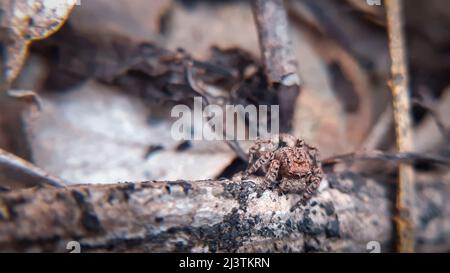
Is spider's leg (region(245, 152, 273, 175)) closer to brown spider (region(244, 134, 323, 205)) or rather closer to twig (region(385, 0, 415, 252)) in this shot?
brown spider (region(244, 134, 323, 205))

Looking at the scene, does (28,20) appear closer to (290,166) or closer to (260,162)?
Result: (260,162)

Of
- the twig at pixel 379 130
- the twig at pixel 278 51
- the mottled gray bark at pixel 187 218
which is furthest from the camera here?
the twig at pixel 379 130

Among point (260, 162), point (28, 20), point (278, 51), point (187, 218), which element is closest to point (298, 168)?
point (260, 162)

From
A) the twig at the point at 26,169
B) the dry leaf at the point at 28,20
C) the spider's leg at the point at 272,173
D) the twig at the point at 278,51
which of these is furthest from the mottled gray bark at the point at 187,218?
the dry leaf at the point at 28,20

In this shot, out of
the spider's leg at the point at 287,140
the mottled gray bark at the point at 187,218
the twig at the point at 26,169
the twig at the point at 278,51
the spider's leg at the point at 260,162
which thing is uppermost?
the twig at the point at 278,51

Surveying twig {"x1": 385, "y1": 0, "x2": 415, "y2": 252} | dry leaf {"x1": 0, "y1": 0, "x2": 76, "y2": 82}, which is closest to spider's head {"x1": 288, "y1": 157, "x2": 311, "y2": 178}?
twig {"x1": 385, "y1": 0, "x2": 415, "y2": 252}

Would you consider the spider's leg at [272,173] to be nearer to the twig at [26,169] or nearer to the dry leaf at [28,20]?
the twig at [26,169]
